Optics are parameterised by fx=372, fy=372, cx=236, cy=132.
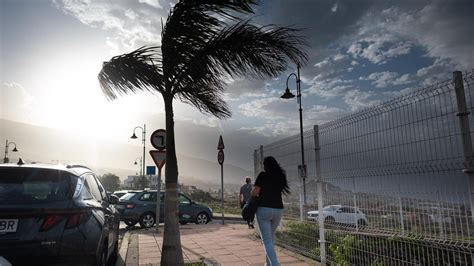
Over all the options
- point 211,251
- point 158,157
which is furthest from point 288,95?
point 211,251

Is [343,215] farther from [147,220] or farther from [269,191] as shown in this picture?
[147,220]

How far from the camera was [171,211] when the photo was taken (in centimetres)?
537

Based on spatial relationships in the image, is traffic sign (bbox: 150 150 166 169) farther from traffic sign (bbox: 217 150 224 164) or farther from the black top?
the black top

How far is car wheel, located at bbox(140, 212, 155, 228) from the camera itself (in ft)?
49.9

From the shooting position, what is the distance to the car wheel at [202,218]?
55.4 ft

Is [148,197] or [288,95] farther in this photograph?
[288,95]

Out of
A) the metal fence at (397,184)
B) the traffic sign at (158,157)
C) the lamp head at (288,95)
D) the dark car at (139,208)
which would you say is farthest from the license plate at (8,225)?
the lamp head at (288,95)

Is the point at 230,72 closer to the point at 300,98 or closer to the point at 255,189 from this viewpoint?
the point at 255,189

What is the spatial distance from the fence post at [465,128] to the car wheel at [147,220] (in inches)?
519

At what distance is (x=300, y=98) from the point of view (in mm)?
17891

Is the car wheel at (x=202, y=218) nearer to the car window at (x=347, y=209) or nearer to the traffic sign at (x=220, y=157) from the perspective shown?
the traffic sign at (x=220, y=157)

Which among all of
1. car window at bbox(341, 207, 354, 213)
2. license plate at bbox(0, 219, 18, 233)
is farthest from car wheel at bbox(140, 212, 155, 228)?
license plate at bbox(0, 219, 18, 233)

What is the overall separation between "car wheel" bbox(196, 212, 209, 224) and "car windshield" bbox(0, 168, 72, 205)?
12855 mm

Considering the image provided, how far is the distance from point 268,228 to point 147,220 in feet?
35.5
